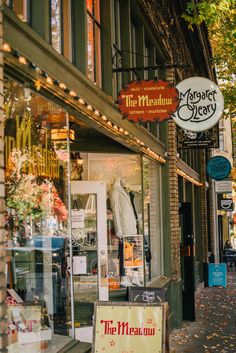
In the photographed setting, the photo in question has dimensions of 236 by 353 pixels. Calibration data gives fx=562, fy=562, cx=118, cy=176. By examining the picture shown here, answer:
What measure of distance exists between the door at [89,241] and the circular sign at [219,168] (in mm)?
8808

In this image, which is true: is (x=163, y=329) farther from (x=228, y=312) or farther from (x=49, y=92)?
(x=228, y=312)

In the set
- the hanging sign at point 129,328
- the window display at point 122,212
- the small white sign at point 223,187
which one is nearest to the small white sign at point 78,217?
the window display at point 122,212

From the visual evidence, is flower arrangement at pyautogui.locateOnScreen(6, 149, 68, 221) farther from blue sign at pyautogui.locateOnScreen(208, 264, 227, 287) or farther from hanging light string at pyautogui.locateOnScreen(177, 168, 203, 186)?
blue sign at pyautogui.locateOnScreen(208, 264, 227, 287)

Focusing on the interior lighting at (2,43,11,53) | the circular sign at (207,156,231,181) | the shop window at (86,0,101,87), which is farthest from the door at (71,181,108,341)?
the circular sign at (207,156,231,181)

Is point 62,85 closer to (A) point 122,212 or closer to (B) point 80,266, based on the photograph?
(B) point 80,266

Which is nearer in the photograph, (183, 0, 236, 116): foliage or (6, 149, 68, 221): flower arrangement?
(6, 149, 68, 221): flower arrangement

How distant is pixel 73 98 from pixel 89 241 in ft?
11.3

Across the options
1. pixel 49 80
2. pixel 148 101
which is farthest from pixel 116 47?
pixel 49 80

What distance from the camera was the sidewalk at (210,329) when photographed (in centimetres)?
905

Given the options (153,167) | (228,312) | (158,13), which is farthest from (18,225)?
(228,312)

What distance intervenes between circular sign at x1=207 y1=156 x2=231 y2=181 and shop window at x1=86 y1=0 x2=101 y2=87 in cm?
992

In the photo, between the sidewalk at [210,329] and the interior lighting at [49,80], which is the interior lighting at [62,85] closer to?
the interior lighting at [49,80]

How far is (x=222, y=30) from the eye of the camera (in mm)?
17703

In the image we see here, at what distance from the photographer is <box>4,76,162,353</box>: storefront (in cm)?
484
